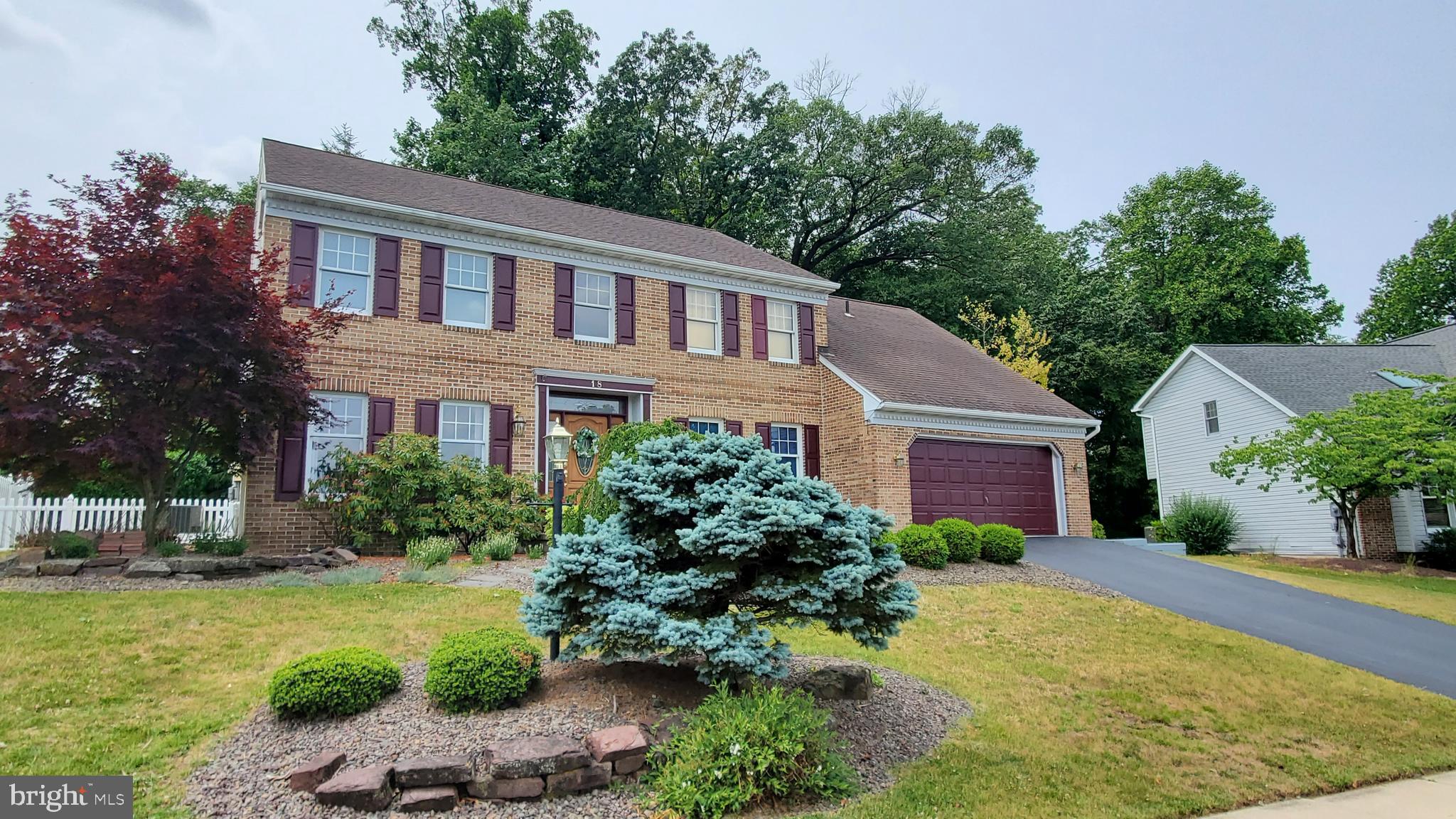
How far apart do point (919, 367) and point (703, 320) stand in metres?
5.75

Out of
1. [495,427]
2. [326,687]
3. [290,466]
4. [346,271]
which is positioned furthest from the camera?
[495,427]

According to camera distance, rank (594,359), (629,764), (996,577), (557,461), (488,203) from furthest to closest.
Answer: (488,203)
(594,359)
(996,577)
(557,461)
(629,764)

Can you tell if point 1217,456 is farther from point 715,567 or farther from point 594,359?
point 715,567

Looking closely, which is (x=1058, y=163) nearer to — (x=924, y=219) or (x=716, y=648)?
(x=924, y=219)

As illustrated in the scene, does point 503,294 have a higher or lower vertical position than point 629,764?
higher

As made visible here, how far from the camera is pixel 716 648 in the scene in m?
5.24

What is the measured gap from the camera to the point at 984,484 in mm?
18375

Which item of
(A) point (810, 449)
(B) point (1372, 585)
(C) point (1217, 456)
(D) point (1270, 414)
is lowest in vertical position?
(B) point (1372, 585)

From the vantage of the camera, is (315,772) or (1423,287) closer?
(315,772)

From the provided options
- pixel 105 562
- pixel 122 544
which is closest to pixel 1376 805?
pixel 105 562

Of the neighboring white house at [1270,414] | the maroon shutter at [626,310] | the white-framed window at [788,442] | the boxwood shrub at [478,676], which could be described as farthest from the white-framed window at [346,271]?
the neighboring white house at [1270,414]

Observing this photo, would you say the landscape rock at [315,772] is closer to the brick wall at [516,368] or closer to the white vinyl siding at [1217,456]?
the brick wall at [516,368]

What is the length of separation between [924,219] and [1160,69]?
55.1 feet

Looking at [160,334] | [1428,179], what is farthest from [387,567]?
[1428,179]
